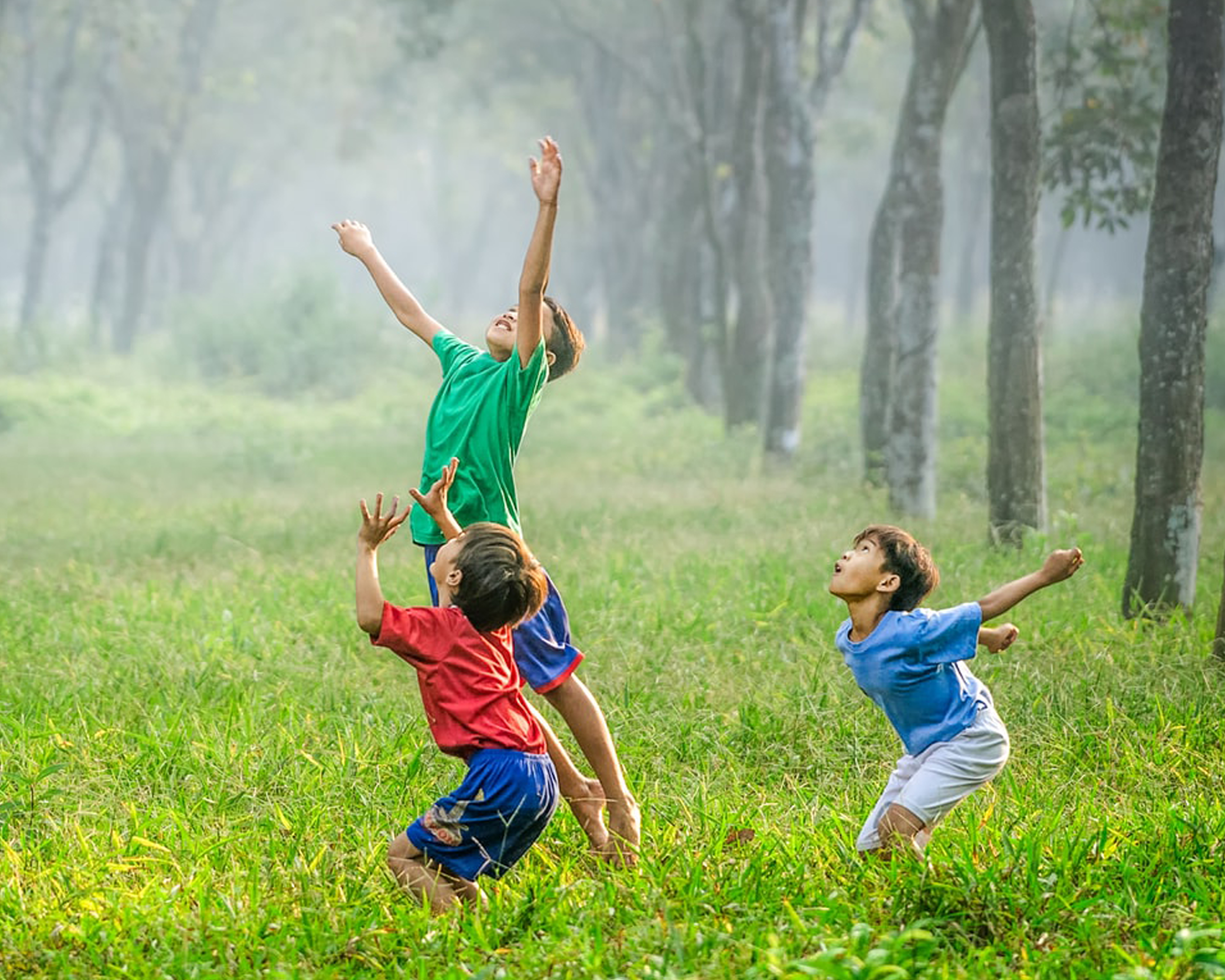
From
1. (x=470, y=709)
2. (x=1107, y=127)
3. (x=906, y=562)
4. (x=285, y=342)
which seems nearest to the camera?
(x=470, y=709)

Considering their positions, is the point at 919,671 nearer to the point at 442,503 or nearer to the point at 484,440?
the point at 442,503

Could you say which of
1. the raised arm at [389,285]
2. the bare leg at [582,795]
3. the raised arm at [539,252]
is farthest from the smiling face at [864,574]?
the raised arm at [389,285]

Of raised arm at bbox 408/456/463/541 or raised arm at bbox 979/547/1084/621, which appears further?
raised arm at bbox 408/456/463/541

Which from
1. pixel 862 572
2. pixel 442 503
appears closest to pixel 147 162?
pixel 442 503

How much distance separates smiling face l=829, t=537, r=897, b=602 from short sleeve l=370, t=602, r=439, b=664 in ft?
3.62

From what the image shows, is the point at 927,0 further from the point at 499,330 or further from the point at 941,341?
the point at 941,341

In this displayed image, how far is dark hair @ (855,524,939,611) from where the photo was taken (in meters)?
4.04

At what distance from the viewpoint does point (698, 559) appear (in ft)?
29.4

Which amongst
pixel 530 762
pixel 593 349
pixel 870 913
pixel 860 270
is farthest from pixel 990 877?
pixel 860 270

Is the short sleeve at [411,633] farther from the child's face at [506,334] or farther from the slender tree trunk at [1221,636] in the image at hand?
the slender tree trunk at [1221,636]

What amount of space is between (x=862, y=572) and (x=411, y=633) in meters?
1.25

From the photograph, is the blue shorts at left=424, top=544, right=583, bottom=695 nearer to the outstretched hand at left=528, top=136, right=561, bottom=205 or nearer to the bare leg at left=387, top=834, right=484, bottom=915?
the bare leg at left=387, top=834, right=484, bottom=915

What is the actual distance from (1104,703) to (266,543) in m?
6.41

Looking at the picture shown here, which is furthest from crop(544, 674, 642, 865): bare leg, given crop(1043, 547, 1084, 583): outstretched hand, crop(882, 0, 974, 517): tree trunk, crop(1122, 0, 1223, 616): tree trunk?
crop(882, 0, 974, 517): tree trunk
